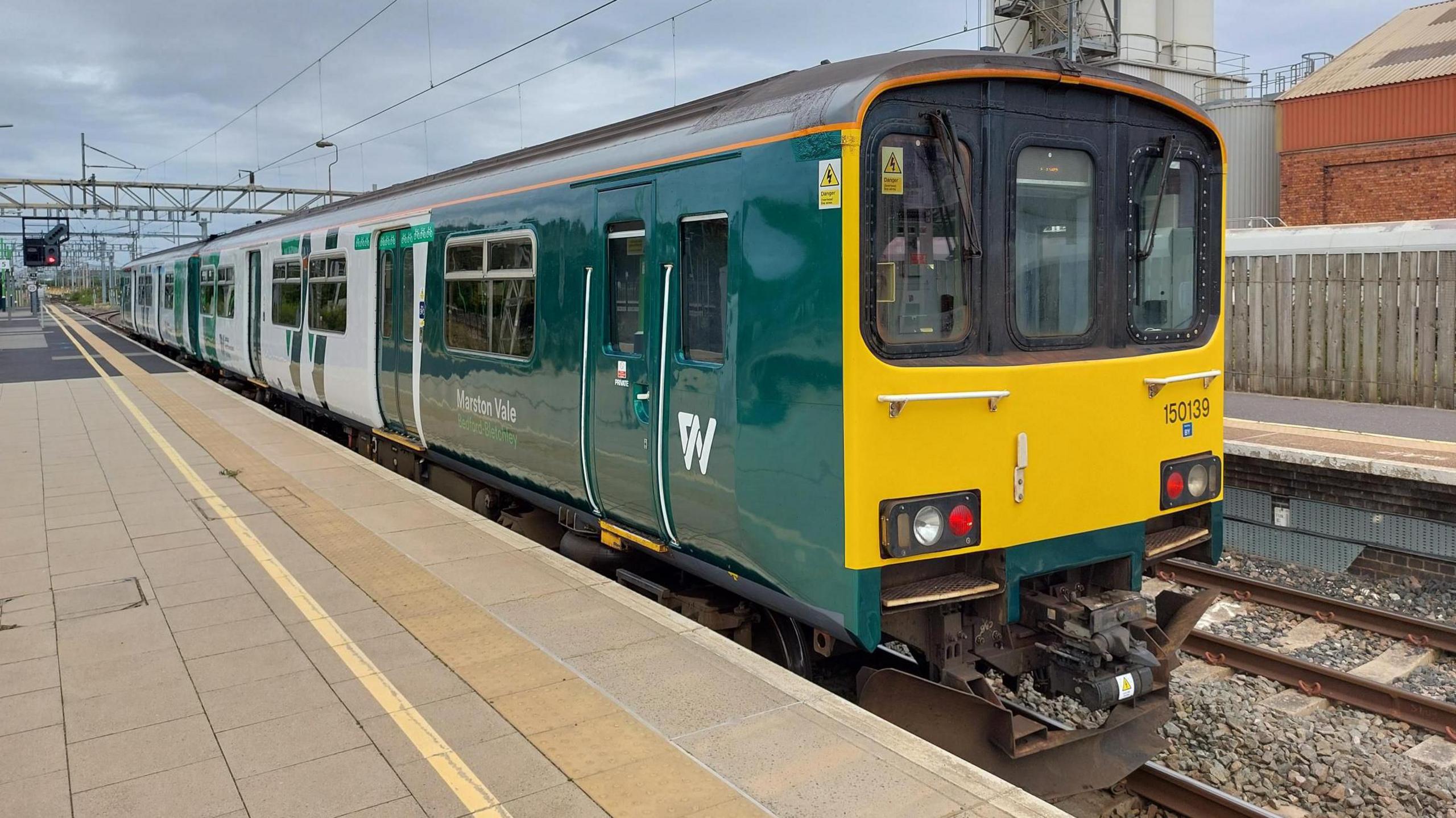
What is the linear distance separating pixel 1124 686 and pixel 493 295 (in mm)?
5170

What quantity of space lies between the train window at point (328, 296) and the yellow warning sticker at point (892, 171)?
8404 mm

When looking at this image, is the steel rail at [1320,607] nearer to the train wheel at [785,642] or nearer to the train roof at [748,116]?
the train wheel at [785,642]

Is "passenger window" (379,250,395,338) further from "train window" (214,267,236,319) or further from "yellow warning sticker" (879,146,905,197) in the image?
"train window" (214,267,236,319)

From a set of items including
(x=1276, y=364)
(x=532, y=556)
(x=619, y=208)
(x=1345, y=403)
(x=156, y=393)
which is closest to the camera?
(x=619, y=208)

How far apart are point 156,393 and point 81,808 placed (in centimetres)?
1698

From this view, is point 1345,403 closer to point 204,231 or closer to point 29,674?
point 29,674

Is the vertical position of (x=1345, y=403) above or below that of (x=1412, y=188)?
below

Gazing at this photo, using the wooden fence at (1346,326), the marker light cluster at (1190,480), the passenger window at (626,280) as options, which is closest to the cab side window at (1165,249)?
the marker light cluster at (1190,480)

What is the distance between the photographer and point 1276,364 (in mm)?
15555

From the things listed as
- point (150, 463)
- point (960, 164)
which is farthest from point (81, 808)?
point (150, 463)

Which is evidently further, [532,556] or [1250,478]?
[1250,478]

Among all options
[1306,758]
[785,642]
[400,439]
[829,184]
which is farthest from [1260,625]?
[400,439]

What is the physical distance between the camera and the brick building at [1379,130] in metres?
27.5

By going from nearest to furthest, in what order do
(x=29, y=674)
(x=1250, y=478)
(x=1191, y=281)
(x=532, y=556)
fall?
(x=29, y=674), (x=1191, y=281), (x=532, y=556), (x=1250, y=478)
